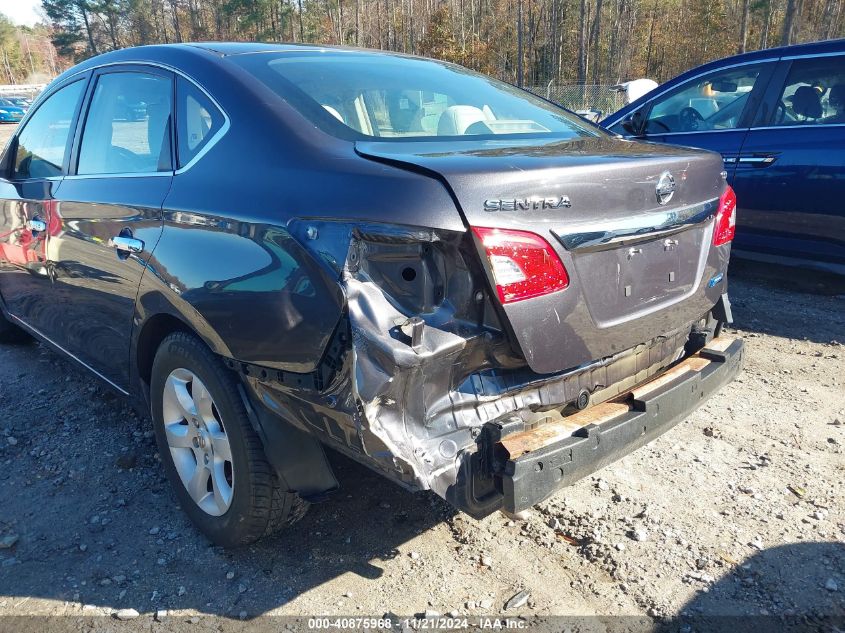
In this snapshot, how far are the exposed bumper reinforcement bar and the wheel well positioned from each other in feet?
4.18

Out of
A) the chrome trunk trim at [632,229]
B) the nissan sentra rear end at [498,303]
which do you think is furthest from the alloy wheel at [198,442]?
the chrome trunk trim at [632,229]

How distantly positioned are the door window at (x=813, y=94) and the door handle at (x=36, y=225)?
500 cm

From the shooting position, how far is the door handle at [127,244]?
250 cm

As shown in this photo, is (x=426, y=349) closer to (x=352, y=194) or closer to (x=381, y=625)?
(x=352, y=194)

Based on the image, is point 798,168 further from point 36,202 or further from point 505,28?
point 505,28

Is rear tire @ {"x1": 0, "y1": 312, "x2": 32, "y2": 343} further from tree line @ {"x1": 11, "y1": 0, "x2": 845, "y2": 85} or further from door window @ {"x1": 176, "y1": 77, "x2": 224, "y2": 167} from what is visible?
tree line @ {"x1": 11, "y1": 0, "x2": 845, "y2": 85}

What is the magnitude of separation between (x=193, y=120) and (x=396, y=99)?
77cm

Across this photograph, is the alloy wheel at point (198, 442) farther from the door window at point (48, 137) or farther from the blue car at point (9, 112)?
the blue car at point (9, 112)

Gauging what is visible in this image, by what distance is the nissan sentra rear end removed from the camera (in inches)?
70.3

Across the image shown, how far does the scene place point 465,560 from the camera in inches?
94.7

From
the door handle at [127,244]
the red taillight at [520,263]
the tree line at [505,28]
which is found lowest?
the door handle at [127,244]

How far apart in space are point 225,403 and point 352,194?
0.86m

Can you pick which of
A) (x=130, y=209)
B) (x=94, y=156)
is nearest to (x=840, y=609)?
(x=130, y=209)

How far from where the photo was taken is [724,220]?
2.61m
